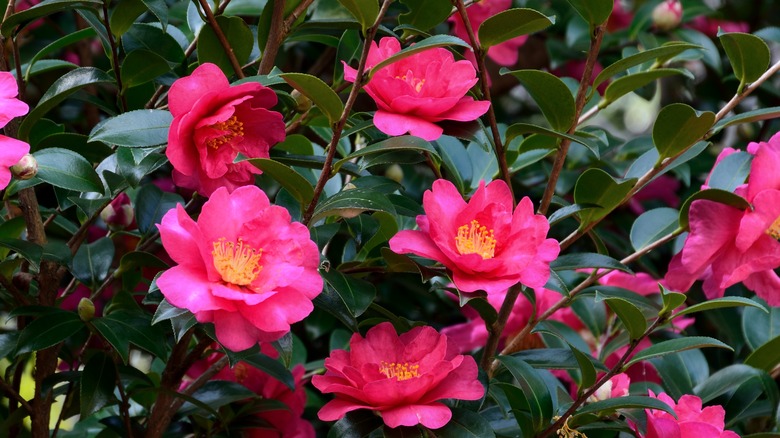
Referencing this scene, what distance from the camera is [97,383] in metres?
1.02

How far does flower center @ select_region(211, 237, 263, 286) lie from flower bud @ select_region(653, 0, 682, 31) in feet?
4.23

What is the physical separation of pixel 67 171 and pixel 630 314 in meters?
0.56

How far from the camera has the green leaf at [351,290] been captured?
88 centimetres

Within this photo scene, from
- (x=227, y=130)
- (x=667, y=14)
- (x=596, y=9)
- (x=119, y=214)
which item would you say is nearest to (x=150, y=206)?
(x=119, y=214)

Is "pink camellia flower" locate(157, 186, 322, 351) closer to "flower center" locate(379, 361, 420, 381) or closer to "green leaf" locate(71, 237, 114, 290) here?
"flower center" locate(379, 361, 420, 381)

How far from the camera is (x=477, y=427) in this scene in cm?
91

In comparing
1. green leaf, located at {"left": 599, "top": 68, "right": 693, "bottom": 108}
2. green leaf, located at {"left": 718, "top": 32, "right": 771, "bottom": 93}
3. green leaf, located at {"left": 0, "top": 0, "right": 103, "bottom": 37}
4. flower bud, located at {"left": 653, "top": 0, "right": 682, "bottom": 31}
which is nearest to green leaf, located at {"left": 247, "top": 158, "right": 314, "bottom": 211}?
green leaf, located at {"left": 0, "top": 0, "right": 103, "bottom": 37}

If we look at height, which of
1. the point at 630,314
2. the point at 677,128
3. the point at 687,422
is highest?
the point at 677,128

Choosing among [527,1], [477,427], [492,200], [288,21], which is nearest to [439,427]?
[477,427]

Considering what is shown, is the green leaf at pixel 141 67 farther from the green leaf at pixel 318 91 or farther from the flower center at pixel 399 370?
the flower center at pixel 399 370

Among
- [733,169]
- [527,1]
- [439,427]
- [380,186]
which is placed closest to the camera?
[439,427]

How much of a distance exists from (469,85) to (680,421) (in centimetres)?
40

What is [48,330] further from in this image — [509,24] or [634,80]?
[634,80]

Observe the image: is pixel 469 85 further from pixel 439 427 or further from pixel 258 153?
pixel 439 427
